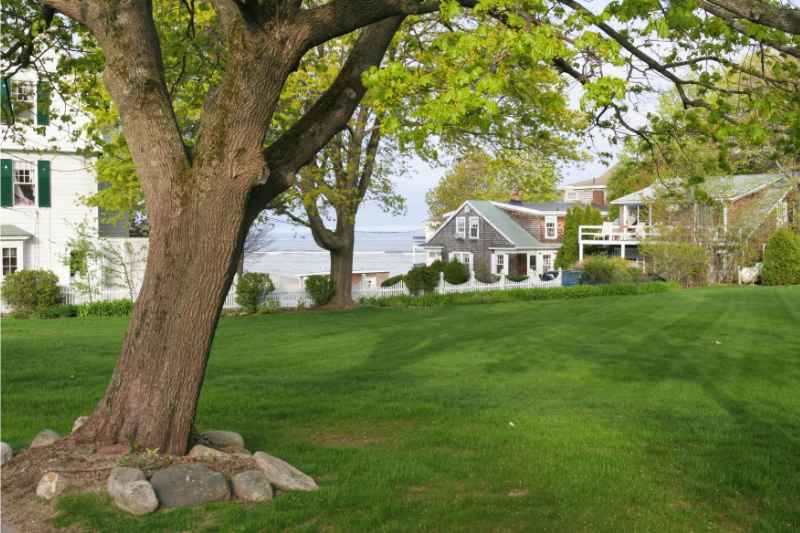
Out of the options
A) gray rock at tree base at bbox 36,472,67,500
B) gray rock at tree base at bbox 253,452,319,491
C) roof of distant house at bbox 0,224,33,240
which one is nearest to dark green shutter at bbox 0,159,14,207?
roof of distant house at bbox 0,224,33,240

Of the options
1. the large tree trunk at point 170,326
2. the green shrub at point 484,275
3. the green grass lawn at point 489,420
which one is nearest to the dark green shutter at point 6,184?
the green grass lawn at point 489,420

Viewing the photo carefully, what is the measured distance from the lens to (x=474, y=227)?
5319cm

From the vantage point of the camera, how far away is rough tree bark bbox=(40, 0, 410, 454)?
6672 millimetres

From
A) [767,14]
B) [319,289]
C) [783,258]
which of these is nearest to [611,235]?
[783,258]

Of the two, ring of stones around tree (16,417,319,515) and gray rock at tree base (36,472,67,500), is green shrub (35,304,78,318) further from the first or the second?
gray rock at tree base (36,472,67,500)

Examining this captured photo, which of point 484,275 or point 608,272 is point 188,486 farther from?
point 484,275

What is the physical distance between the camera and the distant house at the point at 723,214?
41625 millimetres

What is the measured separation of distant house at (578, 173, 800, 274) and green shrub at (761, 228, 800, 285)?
2011 millimetres

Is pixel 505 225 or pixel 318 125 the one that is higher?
pixel 505 225

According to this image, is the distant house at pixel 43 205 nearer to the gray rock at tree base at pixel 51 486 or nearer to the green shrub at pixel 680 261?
the gray rock at tree base at pixel 51 486

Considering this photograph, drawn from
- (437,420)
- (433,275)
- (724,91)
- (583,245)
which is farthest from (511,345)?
(583,245)

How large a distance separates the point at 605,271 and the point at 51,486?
1445 inches

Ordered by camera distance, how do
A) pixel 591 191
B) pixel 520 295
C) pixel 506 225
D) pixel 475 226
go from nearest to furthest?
pixel 520 295 → pixel 506 225 → pixel 475 226 → pixel 591 191

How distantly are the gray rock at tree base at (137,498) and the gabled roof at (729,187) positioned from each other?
120 ft
